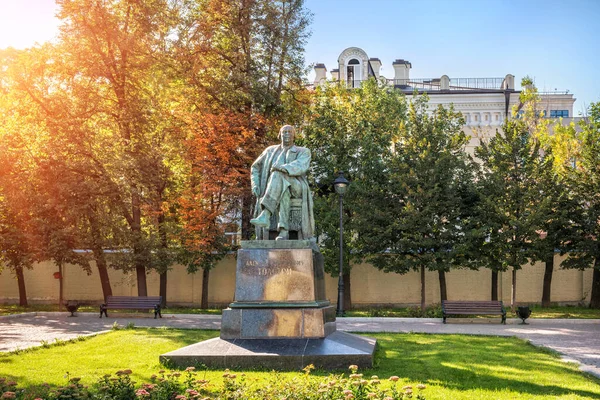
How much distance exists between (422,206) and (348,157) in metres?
4.72

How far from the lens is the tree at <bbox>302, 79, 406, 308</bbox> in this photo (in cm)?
2638

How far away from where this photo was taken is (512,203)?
2520cm

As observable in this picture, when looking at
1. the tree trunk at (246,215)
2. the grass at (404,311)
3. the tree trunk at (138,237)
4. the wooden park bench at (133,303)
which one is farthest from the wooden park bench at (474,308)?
the tree trunk at (138,237)

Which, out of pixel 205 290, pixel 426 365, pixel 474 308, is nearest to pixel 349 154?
pixel 205 290

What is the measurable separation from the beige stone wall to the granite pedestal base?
1857cm

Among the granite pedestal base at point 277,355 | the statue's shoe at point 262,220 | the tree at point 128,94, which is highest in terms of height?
the tree at point 128,94

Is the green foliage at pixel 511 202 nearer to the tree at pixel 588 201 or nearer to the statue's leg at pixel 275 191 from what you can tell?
the tree at pixel 588 201

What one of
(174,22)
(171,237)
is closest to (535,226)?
(171,237)

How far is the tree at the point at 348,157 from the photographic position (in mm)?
26375

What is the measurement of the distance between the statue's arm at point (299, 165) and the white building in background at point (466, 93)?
28819 millimetres

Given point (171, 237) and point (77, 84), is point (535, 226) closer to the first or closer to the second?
point (171, 237)

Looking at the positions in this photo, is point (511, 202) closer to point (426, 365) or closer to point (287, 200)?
point (287, 200)

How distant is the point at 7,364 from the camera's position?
35.8 feet

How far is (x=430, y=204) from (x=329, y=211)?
14.0 feet
